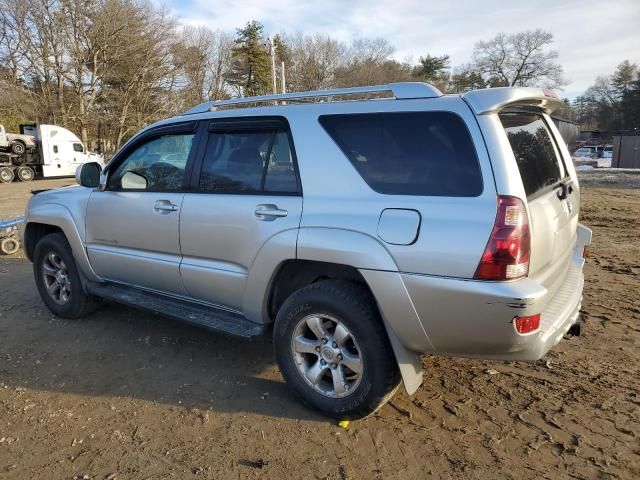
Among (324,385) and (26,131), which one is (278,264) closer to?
(324,385)

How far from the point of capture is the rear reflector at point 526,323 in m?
2.40

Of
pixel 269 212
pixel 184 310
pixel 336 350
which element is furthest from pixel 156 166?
pixel 336 350

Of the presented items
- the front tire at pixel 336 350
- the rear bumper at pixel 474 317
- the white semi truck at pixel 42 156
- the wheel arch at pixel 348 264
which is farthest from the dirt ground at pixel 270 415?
the white semi truck at pixel 42 156

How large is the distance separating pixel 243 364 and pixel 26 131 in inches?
1189

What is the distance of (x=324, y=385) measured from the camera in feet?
10.1

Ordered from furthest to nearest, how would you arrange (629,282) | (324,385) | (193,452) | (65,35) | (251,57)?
1. (251,57)
2. (65,35)
3. (629,282)
4. (324,385)
5. (193,452)

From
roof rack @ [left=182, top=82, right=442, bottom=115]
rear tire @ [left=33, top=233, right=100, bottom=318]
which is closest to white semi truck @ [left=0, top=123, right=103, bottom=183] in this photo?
rear tire @ [left=33, top=233, right=100, bottom=318]

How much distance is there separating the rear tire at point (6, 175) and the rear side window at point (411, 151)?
26586 mm

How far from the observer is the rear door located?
260cm

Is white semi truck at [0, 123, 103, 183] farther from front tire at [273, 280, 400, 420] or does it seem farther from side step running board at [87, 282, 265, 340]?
front tire at [273, 280, 400, 420]

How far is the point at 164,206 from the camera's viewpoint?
12.2 feet

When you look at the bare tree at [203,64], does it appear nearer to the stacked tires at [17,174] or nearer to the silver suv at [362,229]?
the stacked tires at [17,174]

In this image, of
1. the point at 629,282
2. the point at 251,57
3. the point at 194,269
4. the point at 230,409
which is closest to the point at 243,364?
the point at 230,409

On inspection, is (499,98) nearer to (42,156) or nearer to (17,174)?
(17,174)
